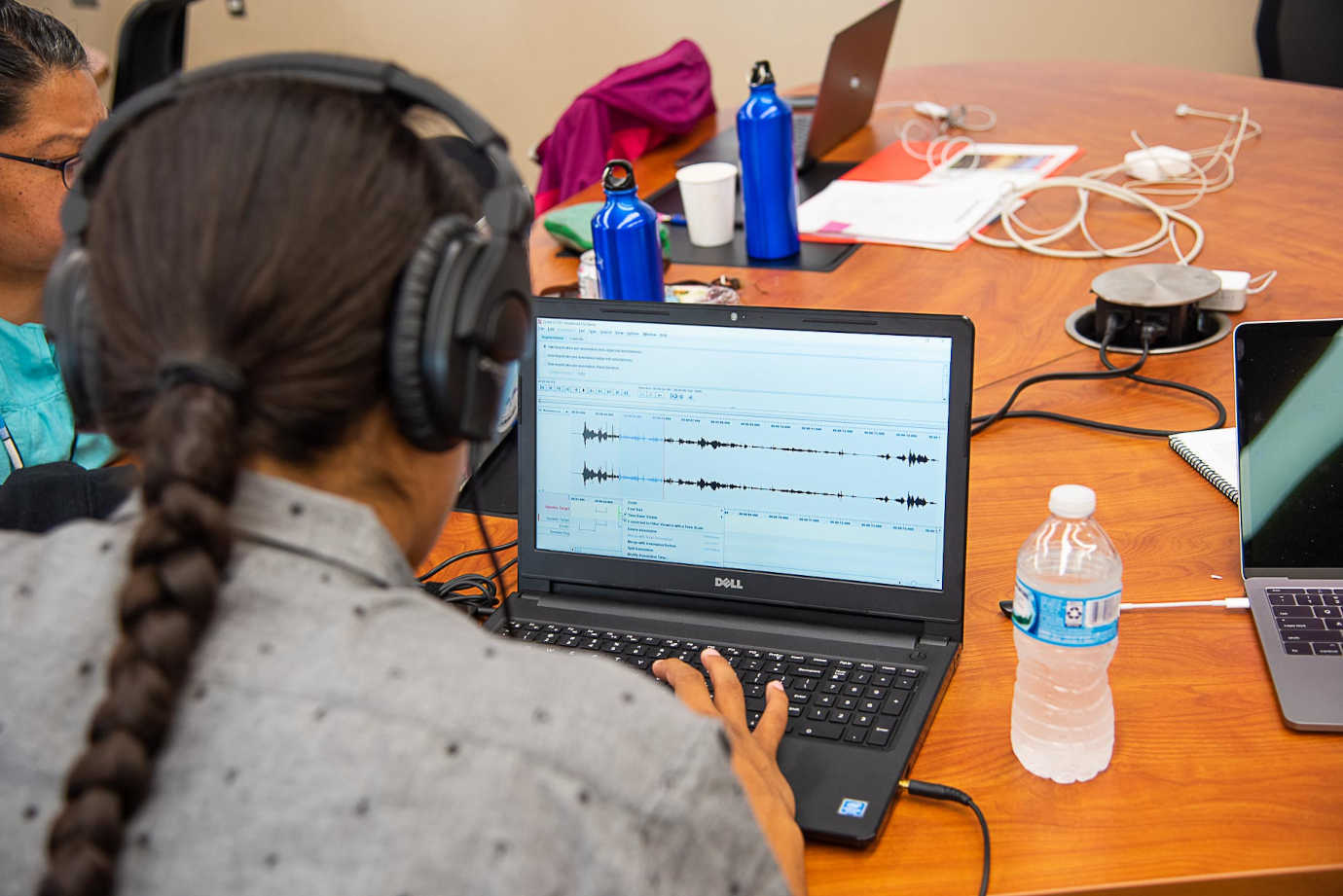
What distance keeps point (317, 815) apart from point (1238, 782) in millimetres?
633

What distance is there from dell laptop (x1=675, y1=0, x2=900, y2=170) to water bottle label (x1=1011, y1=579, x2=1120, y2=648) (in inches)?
53.4

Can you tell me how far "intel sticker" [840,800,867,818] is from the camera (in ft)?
2.65

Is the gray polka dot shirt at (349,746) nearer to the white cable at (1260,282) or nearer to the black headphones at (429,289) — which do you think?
the black headphones at (429,289)

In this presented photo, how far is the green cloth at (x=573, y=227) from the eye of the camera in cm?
187

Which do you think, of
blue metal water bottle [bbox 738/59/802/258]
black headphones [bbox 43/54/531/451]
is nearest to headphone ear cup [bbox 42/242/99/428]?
black headphones [bbox 43/54/531/451]

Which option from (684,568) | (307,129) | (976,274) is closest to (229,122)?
(307,129)

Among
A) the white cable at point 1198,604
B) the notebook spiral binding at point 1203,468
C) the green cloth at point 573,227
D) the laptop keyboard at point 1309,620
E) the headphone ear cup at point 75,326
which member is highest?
the headphone ear cup at point 75,326

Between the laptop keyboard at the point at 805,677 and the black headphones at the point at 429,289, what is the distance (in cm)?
34

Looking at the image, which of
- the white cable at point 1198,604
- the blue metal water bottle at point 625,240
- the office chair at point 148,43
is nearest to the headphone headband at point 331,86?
the white cable at point 1198,604

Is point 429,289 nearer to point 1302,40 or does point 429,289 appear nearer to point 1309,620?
point 1309,620

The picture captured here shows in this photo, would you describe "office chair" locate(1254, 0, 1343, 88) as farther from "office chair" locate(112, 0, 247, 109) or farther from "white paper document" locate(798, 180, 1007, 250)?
"office chair" locate(112, 0, 247, 109)

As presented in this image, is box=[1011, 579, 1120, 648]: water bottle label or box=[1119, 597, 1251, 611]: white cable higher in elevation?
box=[1011, 579, 1120, 648]: water bottle label

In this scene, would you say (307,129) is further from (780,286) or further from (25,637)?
(780,286)

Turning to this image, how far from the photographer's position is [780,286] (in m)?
1.72
